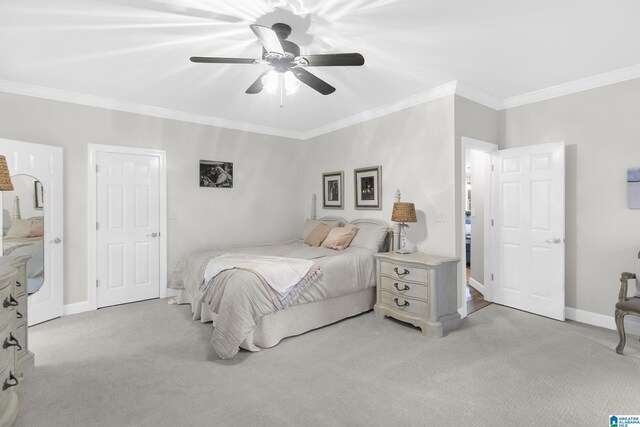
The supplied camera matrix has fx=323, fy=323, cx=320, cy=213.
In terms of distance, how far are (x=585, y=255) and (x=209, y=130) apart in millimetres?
4938

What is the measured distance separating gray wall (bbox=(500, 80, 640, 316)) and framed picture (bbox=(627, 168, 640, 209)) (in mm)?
57

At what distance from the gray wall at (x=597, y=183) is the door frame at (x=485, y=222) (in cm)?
69

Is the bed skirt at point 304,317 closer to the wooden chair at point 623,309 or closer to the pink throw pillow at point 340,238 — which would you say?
the pink throw pillow at point 340,238

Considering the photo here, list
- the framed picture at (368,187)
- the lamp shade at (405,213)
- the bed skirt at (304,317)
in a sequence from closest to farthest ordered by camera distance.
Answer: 1. the bed skirt at (304,317)
2. the lamp shade at (405,213)
3. the framed picture at (368,187)

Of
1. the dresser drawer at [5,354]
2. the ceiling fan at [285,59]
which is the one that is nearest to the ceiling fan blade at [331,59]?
the ceiling fan at [285,59]

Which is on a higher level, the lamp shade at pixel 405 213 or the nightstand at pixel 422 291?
the lamp shade at pixel 405 213

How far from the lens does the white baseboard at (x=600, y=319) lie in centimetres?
315

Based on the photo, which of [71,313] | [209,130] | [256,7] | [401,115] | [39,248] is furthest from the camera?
[209,130]

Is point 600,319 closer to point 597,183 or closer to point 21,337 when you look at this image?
point 597,183

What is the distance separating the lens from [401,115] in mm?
4066

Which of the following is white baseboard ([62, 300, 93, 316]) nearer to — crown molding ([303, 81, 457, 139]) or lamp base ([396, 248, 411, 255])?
lamp base ([396, 248, 411, 255])

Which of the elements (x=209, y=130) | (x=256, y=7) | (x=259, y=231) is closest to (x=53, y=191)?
(x=209, y=130)

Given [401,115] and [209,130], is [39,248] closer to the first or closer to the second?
[209,130]

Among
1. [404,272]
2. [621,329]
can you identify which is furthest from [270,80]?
[621,329]
